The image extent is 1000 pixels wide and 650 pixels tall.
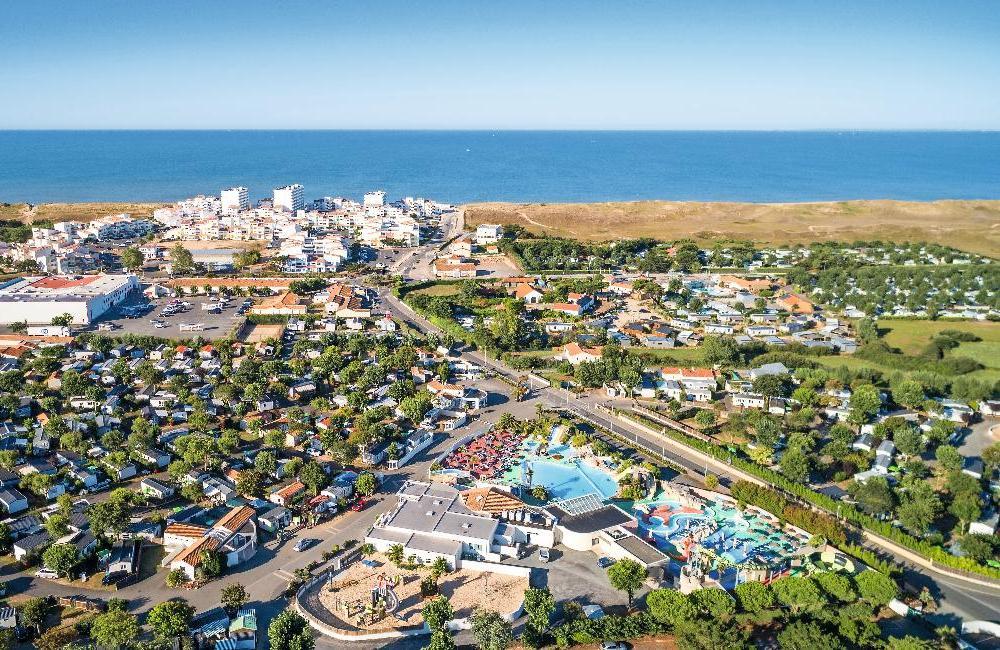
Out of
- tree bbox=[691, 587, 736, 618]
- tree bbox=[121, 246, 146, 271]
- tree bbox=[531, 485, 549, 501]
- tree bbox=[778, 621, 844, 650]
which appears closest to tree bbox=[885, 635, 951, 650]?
tree bbox=[778, 621, 844, 650]

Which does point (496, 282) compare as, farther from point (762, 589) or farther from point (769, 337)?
point (762, 589)

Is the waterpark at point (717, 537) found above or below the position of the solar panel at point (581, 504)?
below

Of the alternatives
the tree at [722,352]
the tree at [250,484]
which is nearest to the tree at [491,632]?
the tree at [250,484]

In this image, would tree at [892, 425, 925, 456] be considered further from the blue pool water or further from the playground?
the playground

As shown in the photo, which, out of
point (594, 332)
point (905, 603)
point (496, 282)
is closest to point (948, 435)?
point (905, 603)

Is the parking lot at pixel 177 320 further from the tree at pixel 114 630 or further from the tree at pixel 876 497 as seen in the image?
the tree at pixel 876 497

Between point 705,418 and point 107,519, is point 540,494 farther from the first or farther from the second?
point 107,519
